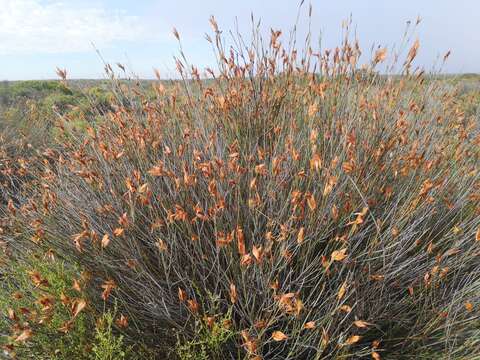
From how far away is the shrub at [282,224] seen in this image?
1781 millimetres

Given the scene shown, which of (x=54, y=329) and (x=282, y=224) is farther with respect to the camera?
(x=282, y=224)

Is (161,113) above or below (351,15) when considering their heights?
below

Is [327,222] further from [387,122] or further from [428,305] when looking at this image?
[387,122]

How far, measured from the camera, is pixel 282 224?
6.60ft

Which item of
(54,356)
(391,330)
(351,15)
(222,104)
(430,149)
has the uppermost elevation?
(351,15)

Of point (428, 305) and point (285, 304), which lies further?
point (428, 305)

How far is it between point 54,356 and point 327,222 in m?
1.38

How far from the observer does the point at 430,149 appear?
2.75 meters

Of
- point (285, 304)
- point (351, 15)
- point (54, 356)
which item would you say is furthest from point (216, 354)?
point (351, 15)

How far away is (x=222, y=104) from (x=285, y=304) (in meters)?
1.33

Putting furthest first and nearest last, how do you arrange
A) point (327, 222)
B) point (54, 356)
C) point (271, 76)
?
point (271, 76), point (327, 222), point (54, 356)

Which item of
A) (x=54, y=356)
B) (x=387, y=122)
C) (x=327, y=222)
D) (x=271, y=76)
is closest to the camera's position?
(x=54, y=356)

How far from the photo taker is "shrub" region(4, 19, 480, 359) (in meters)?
1.78

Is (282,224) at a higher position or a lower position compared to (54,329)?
higher
